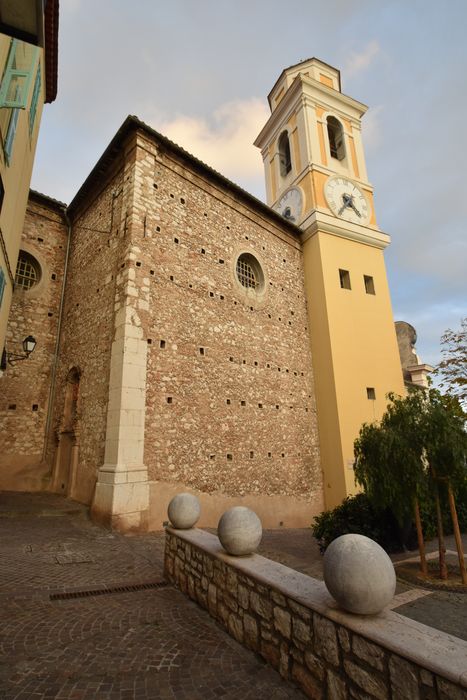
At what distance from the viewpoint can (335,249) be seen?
12.9m

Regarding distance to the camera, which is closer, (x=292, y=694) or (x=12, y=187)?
(x=292, y=694)

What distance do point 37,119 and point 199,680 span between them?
9860 millimetres

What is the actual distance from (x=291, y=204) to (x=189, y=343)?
29.6ft

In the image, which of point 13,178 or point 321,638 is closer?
point 321,638

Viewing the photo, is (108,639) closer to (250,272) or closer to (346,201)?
(250,272)

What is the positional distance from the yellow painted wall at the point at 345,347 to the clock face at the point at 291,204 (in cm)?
183

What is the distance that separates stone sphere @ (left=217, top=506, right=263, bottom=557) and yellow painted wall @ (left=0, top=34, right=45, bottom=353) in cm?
535

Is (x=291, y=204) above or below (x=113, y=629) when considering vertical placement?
above

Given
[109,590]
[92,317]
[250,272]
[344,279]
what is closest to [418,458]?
[109,590]

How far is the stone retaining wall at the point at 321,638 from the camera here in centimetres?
162

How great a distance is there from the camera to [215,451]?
834 centimetres

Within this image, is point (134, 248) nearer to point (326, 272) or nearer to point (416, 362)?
point (326, 272)

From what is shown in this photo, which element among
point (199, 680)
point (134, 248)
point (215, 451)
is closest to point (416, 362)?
point (215, 451)

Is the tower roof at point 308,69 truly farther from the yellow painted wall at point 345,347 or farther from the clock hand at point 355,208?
the yellow painted wall at point 345,347
